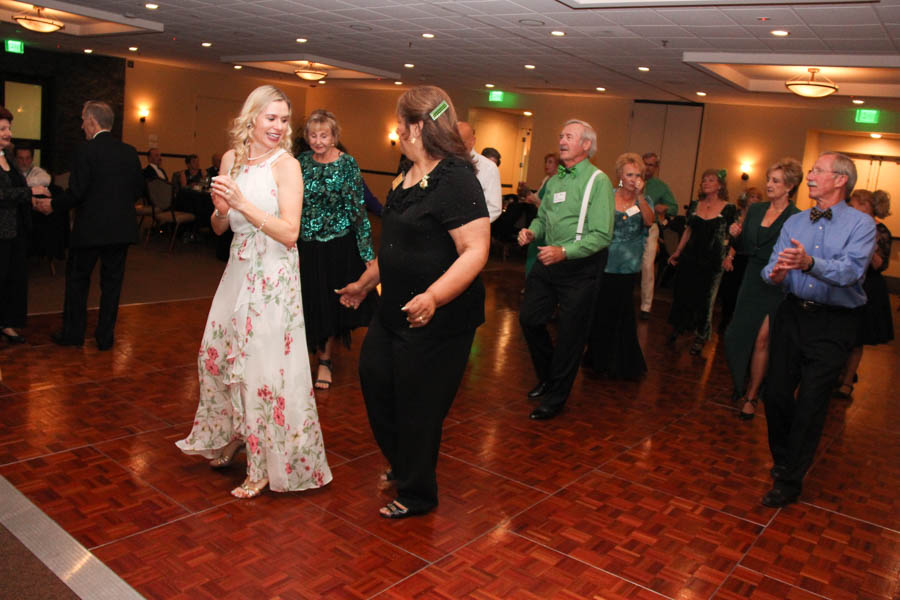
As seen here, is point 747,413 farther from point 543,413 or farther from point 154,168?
point 154,168

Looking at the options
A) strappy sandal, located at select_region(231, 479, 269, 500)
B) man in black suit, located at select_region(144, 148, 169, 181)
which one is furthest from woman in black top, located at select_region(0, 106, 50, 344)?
man in black suit, located at select_region(144, 148, 169, 181)

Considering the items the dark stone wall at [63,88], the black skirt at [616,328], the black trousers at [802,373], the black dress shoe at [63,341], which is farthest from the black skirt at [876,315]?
the dark stone wall at [63,88]

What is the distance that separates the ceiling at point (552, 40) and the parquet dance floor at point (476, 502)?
3.50 meters

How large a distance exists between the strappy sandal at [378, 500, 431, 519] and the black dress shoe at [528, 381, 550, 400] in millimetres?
1878

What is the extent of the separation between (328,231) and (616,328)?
7.36 feet

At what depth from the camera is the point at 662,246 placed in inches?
415


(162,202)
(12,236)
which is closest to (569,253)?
(12,236)

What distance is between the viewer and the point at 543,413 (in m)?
4.42

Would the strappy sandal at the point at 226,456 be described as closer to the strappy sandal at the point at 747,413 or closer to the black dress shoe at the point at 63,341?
the black dress shoe at the point at 63,341

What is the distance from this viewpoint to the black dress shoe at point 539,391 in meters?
4.80

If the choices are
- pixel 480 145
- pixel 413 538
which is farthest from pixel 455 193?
pixel 480 145

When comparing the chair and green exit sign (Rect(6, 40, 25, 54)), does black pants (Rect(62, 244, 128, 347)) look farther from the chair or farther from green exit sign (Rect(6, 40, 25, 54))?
green exit sign (Rect(6, 40, 25, 54))

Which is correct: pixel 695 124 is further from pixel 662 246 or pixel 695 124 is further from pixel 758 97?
pixel 662 246

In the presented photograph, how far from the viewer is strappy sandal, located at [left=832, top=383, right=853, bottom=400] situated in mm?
5730
